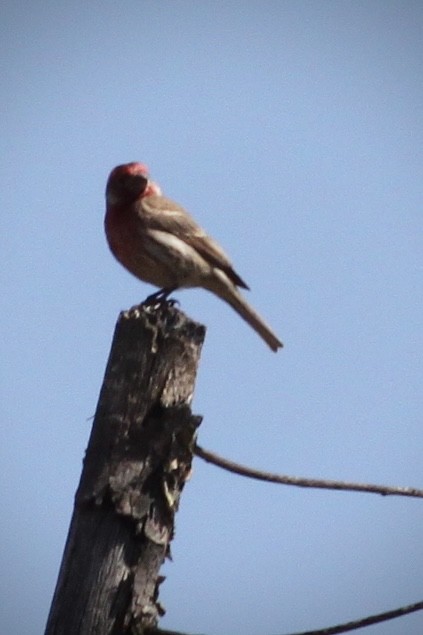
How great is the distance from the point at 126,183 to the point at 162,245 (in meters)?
0.85

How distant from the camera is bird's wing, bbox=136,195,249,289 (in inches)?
332

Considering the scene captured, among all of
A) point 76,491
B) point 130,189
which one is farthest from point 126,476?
point 130,189

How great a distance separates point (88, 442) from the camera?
12.1 feet

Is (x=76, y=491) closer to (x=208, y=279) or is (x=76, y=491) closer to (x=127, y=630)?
(x=127, y=630)

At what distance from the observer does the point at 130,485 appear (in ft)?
11.8

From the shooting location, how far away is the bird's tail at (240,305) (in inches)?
334

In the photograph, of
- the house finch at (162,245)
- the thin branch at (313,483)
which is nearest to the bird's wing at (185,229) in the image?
the house finch at (162,245)

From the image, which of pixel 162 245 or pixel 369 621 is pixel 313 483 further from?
pixel 162 245

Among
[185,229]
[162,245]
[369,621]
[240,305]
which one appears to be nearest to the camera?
[369,621]

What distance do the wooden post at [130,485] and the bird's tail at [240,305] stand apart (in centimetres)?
475

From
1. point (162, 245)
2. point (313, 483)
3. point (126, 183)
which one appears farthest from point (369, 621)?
point (126, 183)

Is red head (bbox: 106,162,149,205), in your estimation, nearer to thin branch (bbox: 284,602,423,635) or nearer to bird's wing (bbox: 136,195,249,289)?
bird's wing (bbox: 136,195,249,289)

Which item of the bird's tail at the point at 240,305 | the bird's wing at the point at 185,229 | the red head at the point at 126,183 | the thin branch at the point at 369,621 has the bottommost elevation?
the thin branch at the point at 369,621

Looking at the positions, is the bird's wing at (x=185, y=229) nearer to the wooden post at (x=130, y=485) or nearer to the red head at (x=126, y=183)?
the red head at (x=126, y=183)
